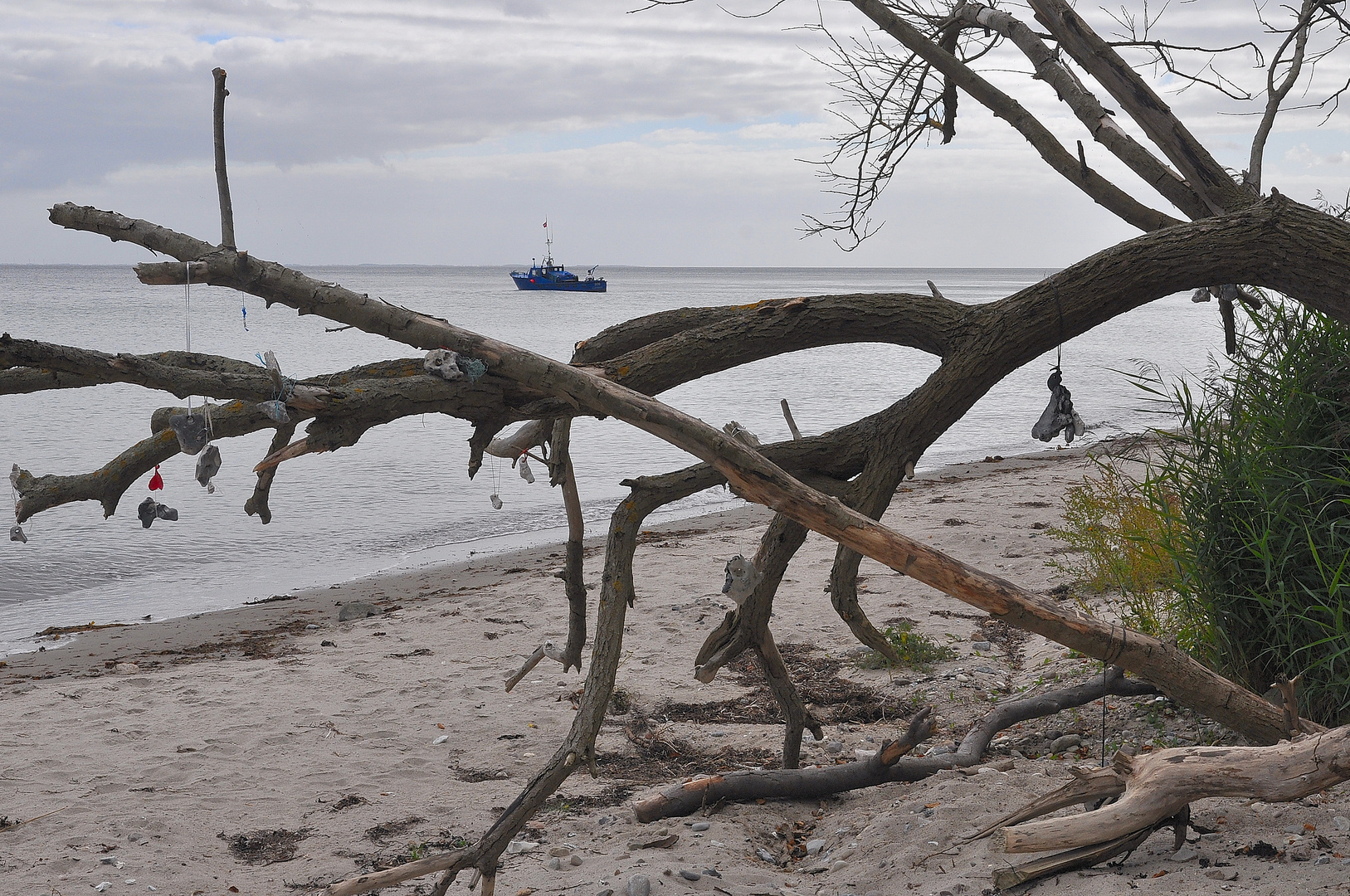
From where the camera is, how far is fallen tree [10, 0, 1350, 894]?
8.89 ft

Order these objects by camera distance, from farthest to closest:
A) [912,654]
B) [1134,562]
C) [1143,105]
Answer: [912,654]
[1134,562]
[1143,105]

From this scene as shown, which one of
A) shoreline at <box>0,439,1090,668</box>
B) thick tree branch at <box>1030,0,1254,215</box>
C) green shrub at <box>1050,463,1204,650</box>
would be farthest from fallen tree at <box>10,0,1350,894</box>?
shoreline at <box>0,439,1090,668</box>

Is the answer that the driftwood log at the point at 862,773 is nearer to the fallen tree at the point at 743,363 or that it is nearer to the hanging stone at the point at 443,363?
the fallen tree at the point at 743,363

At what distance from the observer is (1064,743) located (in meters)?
4.25

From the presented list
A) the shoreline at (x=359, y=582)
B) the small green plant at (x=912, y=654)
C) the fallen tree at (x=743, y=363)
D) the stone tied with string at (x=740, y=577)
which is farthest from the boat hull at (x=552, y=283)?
the stone tied with string at (x=740, y=577)

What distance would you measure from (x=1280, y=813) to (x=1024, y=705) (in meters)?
1.32

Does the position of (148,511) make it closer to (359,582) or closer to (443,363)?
(443,363)

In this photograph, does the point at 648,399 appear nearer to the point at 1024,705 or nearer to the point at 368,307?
the point at 368,307

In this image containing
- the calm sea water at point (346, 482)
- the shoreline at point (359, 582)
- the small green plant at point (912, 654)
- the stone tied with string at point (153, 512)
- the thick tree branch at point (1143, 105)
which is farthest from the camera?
the calm sea water at point (346, 482)

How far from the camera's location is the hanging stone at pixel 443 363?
2770 millimetres

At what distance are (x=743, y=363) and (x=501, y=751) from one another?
2.95 meters

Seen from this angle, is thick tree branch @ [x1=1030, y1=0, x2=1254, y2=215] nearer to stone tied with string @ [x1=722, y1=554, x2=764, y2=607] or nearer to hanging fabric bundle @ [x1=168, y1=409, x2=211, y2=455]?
stone tied with string @ [x1=722, y1=554, x2=764, y2=607]

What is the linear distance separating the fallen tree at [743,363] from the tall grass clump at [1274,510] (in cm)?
51

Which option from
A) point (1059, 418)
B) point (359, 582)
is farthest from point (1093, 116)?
point (359, 582)
